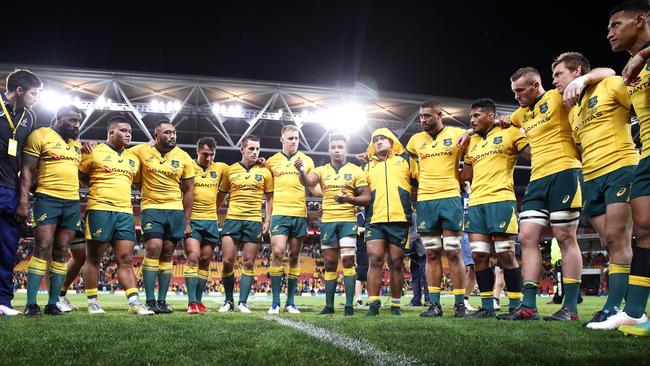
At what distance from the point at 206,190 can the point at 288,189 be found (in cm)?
125

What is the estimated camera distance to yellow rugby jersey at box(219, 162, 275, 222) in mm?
6828

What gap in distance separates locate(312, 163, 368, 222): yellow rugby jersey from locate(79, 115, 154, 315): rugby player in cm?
259

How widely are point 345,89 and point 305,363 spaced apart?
1953 centimetres

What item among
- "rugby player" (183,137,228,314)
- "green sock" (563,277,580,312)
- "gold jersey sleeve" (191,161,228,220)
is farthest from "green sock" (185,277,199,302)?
"green sock" (563,277,580,312)

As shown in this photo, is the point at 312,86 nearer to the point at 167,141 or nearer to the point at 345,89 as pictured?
the point at 345,89

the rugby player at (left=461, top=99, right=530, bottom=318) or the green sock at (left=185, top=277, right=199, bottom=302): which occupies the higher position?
the rugby player at (left=461, top=99, right=530, bottom=318)

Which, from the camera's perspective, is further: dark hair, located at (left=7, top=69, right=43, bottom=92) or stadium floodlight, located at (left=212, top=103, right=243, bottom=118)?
stadium floodlight, located at (left=212, top=103, right=243, bottom=118)

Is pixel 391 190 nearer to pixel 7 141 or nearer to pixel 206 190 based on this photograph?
pixel 206 190

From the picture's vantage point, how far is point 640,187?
3.07m

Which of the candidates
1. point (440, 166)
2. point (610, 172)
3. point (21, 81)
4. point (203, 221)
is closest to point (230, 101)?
point (203, 221)

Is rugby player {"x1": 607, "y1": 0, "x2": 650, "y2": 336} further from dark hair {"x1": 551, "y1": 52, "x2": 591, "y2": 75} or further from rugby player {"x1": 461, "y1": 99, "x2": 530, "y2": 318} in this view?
rugby player {"x1": 461, "y1": 99, "x2": 530, "y2": 318}

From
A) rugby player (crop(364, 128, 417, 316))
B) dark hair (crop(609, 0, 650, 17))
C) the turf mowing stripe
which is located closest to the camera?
the turf mowing stripe

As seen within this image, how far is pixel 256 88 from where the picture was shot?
20656 millimetres

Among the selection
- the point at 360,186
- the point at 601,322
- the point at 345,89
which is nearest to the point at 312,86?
the point at 345,89
